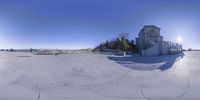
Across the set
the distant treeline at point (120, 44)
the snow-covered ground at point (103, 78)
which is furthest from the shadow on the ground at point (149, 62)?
the distant treeline at point (120, 44)

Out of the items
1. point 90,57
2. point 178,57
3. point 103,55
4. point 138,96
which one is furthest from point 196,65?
point 90,57

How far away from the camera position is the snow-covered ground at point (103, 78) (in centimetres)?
Answer: 163

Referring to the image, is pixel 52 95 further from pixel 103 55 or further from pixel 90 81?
pixel 103 55

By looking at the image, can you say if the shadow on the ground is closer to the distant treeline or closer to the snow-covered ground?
the snow-covered ground

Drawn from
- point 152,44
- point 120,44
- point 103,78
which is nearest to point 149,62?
point 152,44

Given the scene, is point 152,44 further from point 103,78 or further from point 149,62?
point 103,78

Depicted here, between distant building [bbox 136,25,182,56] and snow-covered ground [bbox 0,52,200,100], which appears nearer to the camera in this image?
snow-covered ground [bbox 0,52,200,100]

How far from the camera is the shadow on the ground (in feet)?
6.12

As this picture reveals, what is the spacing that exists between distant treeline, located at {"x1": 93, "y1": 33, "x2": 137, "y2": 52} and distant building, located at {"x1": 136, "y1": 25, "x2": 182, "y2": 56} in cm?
8

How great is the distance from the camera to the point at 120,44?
1.99m

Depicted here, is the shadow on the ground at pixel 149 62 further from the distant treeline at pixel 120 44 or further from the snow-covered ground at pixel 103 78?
the distant treeline at pixel 120 44

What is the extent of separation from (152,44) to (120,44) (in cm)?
33

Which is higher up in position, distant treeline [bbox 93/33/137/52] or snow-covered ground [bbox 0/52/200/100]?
distant treeline [bbox 93/33/137/52]

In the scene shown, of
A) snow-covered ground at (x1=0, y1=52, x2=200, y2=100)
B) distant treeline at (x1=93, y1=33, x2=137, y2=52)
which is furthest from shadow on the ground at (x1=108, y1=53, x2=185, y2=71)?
distant treeline at (x1=93, y1=33, x2=137, y2=52)
